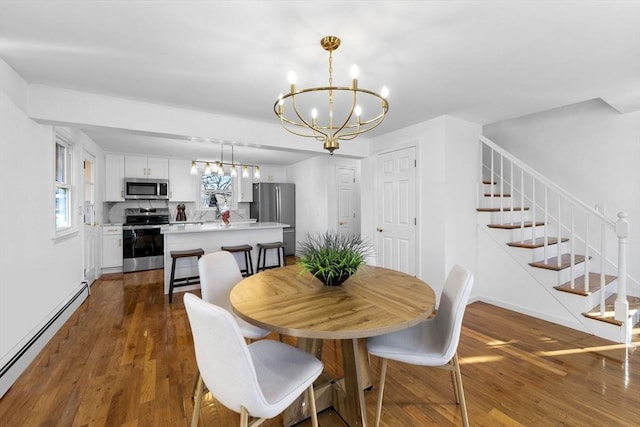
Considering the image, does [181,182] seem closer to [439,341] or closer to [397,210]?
[397,210]

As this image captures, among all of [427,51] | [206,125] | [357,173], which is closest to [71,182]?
[206,125]

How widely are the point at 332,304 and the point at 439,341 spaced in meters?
0.68

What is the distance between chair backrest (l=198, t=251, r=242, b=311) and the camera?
2.03 m

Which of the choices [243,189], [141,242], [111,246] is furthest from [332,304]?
[243,189]

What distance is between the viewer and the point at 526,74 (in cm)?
234

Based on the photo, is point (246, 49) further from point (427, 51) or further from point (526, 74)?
point (526, 74)

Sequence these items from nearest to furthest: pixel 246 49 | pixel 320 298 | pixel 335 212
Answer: pixel 320 298 < pixel 246 49 < pixel 335 212

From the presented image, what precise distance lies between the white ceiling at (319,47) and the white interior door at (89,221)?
2301 mm

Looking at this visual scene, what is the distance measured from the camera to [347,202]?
19.6 feet

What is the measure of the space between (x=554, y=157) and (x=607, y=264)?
1.45 m

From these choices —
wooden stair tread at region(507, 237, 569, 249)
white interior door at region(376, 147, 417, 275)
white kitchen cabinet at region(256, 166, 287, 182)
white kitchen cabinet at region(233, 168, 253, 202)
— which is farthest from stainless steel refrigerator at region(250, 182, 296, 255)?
wooden stair tread at region(507, 237, 569, 249)

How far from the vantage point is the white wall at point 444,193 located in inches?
132

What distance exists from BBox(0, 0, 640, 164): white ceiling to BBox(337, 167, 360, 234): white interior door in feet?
10.4

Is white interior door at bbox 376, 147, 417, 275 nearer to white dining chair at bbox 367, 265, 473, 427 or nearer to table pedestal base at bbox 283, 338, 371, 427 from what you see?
white dining chair at bbox 367, 265, 473, 427
